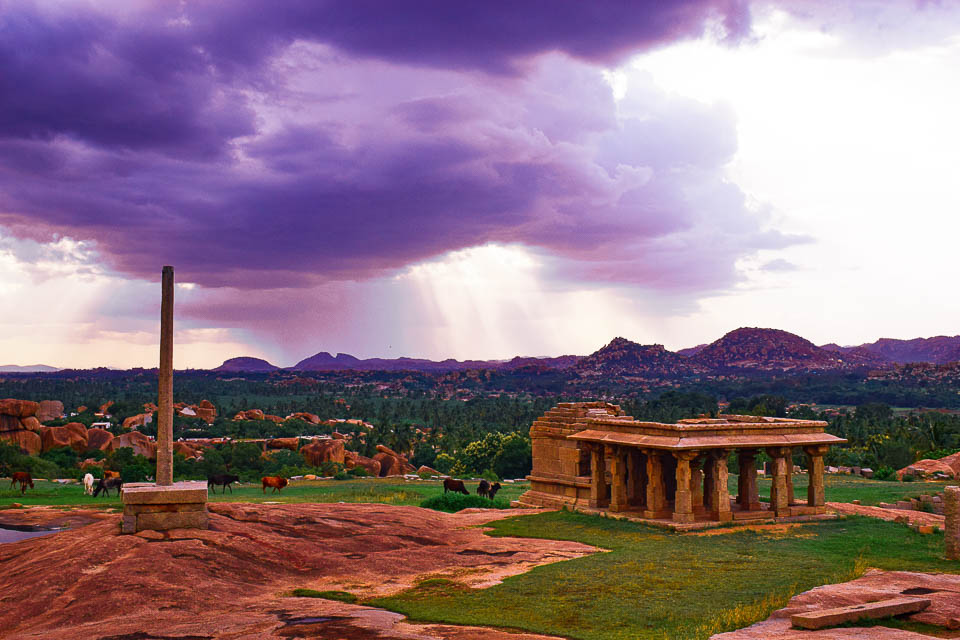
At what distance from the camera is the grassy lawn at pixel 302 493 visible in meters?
35.5

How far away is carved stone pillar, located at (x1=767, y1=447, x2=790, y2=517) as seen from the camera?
96.0 ft

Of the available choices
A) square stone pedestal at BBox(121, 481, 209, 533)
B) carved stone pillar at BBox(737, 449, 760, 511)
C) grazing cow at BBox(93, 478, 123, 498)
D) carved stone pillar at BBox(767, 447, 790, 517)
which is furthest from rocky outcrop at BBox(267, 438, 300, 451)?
square stone pedestal at BBox(121, 481, 209, 533)

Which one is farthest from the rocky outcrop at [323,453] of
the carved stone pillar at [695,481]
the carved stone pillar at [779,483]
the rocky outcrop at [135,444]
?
the carved stone pillar at [779,483]

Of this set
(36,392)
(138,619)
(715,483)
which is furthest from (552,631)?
(36,392)

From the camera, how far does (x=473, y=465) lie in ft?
198

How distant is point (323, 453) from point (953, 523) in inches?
2072

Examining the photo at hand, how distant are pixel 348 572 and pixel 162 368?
732 cm

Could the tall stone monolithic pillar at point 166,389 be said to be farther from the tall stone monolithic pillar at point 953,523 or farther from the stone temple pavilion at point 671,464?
the tall stone monolithic pillar at point 953,523

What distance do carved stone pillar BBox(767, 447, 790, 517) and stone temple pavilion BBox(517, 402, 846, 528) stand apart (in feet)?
0.12

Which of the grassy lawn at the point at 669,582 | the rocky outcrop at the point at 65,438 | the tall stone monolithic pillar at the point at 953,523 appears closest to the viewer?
the grassy lawn at the point at 669,582

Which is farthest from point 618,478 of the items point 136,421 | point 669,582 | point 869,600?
point 136,421

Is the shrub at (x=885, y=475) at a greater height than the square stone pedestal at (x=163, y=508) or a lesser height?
lesser

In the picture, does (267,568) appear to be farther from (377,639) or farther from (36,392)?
(36,392)

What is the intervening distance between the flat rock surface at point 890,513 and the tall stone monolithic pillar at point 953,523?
23.5ft
